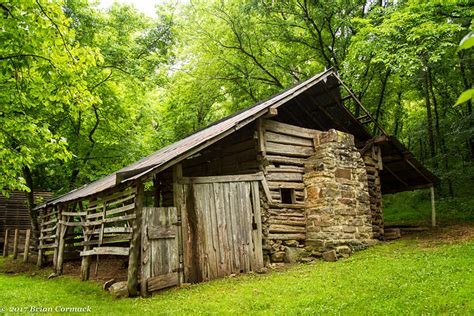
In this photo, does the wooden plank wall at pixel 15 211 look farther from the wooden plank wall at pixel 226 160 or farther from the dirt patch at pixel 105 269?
the wooden plank wall at pixel 226 160

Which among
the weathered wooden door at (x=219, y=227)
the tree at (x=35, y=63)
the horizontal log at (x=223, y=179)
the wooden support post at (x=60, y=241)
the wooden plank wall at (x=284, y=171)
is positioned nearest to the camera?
the tree at (x=35, y=63)

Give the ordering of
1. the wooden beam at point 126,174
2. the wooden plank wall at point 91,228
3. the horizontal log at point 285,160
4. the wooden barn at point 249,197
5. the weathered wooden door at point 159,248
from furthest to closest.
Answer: the horizontal log at point 285,160 → the wooden plank wall at point 91,228 → the wooden barn at point 249,197 → the weathered wooden door at point 159,248 → the wooden beam at point 126,174

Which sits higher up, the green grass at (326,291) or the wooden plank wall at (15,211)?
the wooden plank wall at (15,211)

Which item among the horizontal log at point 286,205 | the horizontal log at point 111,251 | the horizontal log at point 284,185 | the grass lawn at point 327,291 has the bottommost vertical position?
the grass lawn at point 327,291

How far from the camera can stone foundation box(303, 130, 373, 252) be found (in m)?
11.1

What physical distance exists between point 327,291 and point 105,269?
8.81 meters

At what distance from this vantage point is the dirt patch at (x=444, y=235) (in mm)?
11090

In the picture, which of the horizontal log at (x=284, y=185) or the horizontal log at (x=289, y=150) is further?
the horizontal log at (x=289, y=150)

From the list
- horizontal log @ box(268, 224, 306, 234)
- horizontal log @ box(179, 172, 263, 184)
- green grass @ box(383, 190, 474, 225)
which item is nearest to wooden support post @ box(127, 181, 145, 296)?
horizontal log @ box(179, 172, 263, 184)

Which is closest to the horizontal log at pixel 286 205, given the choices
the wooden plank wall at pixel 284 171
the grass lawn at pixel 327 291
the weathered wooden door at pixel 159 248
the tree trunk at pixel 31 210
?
the wooden plank wall at pixel 284 171

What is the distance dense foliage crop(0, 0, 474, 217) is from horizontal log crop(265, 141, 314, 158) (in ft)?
14.7

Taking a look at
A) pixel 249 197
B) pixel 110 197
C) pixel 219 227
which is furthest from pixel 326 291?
pixel 110 197

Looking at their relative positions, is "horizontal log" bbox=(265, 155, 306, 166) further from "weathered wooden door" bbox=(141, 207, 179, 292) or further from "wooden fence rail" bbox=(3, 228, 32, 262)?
"wooden fence rail" bbox=(3, 228, 32, 262)

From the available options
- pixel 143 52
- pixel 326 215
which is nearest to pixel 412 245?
pixel 326 215
